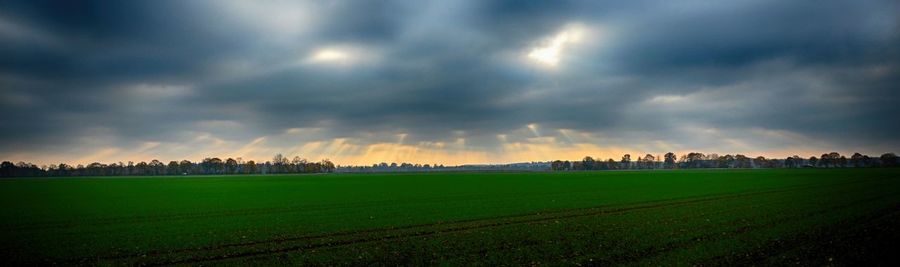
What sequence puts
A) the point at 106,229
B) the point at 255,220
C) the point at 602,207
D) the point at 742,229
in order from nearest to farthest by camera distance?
the point at 742,229
the point at 106,229
the point at 255,220
the point at 602,207

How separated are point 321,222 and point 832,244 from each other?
26319 mm

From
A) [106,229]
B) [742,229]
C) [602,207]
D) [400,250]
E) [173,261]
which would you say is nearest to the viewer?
[173,261]


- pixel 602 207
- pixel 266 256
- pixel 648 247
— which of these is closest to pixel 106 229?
pixel 266 256

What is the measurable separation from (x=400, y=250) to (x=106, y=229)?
2055cm

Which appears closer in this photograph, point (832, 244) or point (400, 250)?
point (832, 244)

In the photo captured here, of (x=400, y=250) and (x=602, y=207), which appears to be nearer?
(x=400, y=250)

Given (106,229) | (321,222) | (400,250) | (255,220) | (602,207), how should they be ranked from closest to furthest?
(400,250) < (106,229) < (321,222) < (255,220) < (602,207)

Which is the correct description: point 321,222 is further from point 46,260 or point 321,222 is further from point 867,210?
point 867,210

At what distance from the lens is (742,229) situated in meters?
24.0

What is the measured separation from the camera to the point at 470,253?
19188mm

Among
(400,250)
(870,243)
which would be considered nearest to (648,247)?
(870,243)

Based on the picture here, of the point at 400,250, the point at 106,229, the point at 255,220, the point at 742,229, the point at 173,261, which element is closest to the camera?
the point at 173,261

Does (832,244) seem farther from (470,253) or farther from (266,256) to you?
(266,256)

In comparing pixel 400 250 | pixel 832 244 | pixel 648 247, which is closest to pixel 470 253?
pixel 400 250
